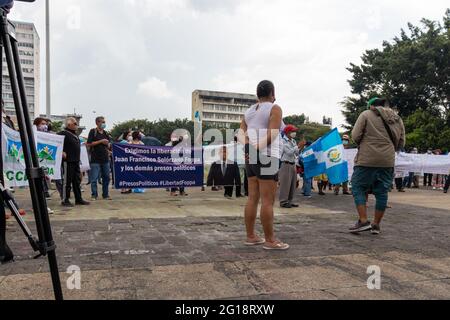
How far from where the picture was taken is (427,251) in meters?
4.11

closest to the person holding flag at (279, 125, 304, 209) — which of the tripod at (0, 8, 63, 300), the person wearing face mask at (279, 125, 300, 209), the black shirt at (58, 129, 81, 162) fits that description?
the person wearing face mask at (279, 125, 300, 209)

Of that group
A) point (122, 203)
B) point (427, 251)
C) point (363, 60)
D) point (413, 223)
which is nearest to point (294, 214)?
point (413, 223)

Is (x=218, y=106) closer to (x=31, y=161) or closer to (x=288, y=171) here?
(x=288, y=171)

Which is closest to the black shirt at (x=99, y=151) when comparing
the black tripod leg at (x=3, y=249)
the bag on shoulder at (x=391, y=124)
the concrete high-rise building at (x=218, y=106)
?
the black tripod leg at (x=3, y=249)

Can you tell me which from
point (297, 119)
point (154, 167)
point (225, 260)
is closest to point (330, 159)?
point (154, 167)

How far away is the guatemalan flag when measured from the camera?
9.80m

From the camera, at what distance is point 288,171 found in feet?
28.6

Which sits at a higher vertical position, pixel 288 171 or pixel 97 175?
pixel 288 171

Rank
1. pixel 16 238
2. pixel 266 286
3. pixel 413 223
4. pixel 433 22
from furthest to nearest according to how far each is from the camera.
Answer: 1. pixel 433 22
2. pixel 413 223
3. pixel 16 238
4. pixel 266 286

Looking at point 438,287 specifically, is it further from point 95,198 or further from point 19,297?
point 95,198

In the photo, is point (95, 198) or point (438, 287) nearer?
point (438, 287)

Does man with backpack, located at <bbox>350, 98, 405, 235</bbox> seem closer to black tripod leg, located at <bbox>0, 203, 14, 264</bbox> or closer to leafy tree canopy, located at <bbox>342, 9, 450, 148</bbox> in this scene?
black tripod leg, located at <bbox>0, 203, 14, 264</bbox>

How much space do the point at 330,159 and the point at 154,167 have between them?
421 cm

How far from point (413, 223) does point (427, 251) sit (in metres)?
2.11
